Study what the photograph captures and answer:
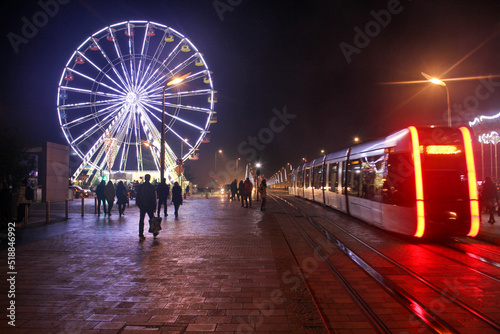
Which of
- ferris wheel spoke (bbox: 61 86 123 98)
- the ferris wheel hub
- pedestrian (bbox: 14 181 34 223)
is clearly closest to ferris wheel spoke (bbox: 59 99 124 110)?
ferris wheel spoke (bbox: 61 86 123 98)

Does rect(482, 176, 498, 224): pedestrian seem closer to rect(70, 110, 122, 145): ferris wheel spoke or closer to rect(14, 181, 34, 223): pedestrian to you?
rect(14, 181, 34, 223): pedestrian

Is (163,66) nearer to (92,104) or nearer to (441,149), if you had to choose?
(92,104)

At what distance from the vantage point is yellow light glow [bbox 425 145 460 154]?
384 inches

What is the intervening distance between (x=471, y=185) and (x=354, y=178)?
16.7ft

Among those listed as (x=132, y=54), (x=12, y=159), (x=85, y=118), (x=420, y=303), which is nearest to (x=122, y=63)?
(x=132, y=54)

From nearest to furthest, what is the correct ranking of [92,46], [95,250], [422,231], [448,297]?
1. [448,297]
2. [95,250]
3. [422,231]
4. [92,46]

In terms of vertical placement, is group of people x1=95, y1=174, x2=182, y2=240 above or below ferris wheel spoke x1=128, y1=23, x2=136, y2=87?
below

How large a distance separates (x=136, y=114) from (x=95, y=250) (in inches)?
883

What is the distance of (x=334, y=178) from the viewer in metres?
18.3

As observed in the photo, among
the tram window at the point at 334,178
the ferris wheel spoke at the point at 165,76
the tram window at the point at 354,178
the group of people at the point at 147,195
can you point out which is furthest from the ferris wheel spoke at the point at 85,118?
the tram window at the point at 354,178

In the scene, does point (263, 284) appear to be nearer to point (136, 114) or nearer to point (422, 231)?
point (422, 231)

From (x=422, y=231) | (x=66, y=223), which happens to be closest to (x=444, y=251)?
(x=422, y=231)

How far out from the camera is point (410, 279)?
632 cm

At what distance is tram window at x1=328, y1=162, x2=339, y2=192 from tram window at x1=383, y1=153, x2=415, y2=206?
712cm
